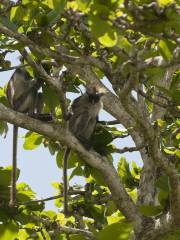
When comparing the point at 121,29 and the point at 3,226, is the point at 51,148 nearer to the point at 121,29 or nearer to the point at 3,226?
the point at 3,226

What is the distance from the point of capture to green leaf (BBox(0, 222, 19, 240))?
18.7 ft

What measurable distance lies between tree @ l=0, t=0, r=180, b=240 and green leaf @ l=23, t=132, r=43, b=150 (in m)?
0.01

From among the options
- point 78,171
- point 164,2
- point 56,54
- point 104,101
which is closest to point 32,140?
point 78,171

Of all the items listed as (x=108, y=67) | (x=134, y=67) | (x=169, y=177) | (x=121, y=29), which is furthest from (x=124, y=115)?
(x=121, y=29)

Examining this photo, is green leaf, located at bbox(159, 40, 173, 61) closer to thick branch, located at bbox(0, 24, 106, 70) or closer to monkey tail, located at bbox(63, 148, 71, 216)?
thick branch, located at bbox(0, 24, 106, 70)

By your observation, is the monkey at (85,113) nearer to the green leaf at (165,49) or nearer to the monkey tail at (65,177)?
the monkey tail at (65,177)

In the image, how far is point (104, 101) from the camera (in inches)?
329

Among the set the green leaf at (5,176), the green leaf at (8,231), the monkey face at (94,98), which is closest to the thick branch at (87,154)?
the green leaf at (5,176)

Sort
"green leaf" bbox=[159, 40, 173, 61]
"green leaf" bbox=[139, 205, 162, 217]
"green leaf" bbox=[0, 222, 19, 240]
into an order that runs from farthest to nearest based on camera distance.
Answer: "green leaf" bbox=[0, 222, 19, 240] < "green leaf" bbox=[139, 205, 162, 217] < "green leaf" bbox=[159, 40, 173, 61]

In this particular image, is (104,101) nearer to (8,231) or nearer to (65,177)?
(65,177)

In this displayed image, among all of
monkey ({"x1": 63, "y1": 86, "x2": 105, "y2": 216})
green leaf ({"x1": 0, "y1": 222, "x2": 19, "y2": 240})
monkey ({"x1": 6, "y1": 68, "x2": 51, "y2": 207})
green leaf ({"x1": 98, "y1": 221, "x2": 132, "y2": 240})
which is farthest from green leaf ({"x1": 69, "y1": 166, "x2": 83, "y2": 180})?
green leaf ({"x1": 98, "y1": 221, "x2": 132, "y2": 240})

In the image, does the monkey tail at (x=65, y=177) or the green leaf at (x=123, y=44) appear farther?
the monkey tail at (x=65, y=177)

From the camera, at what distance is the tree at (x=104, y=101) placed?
3.94 metres

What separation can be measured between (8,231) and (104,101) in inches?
124
